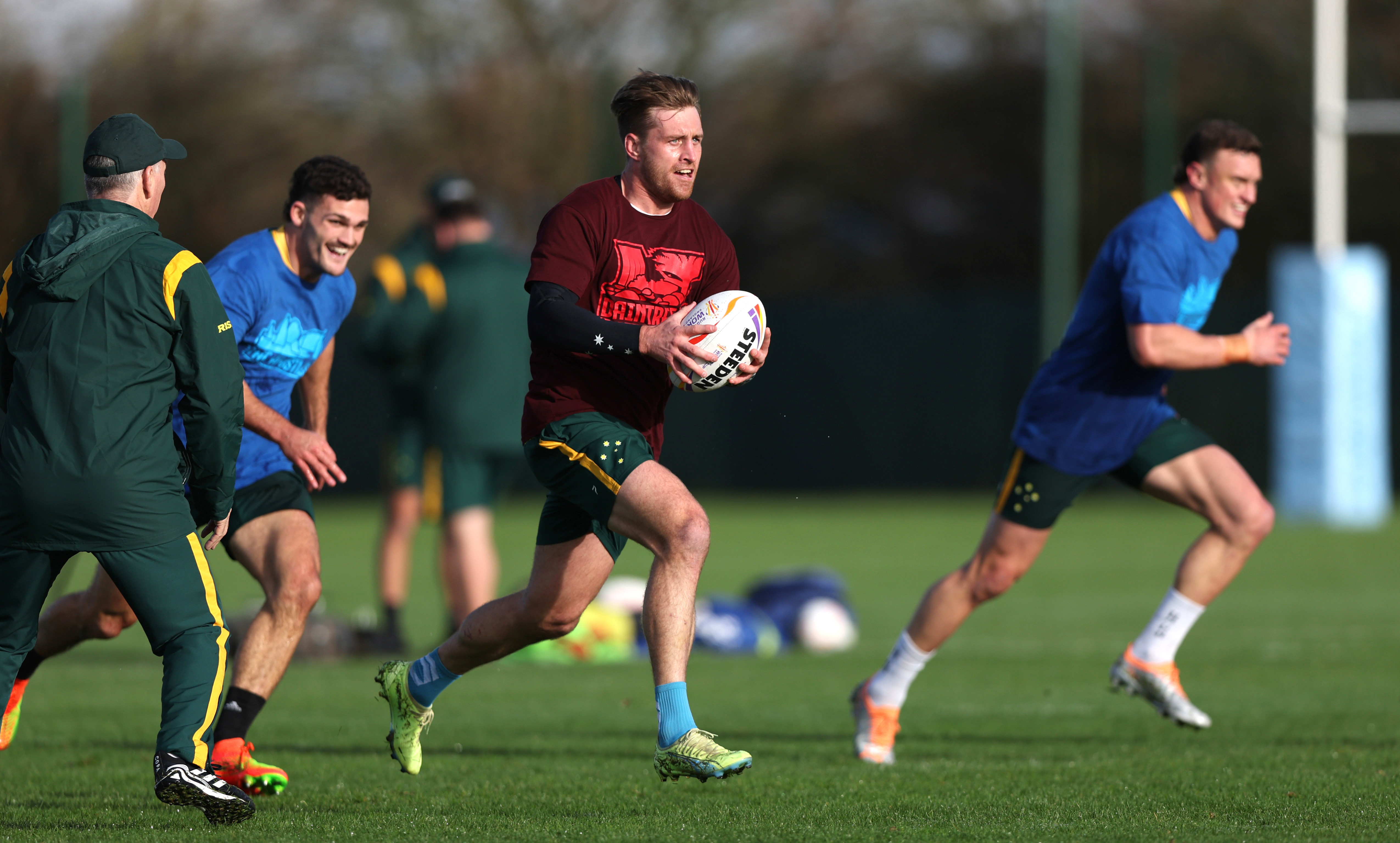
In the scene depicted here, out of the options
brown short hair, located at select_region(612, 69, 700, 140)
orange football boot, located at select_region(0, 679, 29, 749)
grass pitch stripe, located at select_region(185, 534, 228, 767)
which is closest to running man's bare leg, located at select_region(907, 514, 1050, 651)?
brown short hair, located at select_region(612, 69, 700, 140)

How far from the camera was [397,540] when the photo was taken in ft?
37.4

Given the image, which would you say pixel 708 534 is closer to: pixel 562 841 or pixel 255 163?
pixel 562 841

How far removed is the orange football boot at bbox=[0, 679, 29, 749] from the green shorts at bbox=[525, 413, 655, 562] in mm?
2001

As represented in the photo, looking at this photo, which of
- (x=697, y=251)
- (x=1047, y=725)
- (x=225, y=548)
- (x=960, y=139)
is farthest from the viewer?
(x=960, y=139)

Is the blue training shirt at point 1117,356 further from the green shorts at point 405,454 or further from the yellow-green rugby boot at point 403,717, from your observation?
the green shorts at point 405,454

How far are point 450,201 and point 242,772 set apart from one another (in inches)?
232

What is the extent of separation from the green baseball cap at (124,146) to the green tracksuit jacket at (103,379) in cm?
12

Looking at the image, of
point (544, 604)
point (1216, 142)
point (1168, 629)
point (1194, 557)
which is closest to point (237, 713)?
point (544, 604)

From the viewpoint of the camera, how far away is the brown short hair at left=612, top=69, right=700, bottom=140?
→ 586 centimetres

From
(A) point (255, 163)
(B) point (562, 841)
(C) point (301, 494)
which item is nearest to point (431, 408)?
(C) point (301, 494)

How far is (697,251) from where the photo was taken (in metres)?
6.02

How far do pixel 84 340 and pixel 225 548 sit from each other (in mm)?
1494

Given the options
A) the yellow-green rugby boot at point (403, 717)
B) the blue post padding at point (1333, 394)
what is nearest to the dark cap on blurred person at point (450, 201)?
the yellow-green rugby boot at point (403, 717)

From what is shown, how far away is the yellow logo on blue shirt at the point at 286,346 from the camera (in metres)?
6.45
